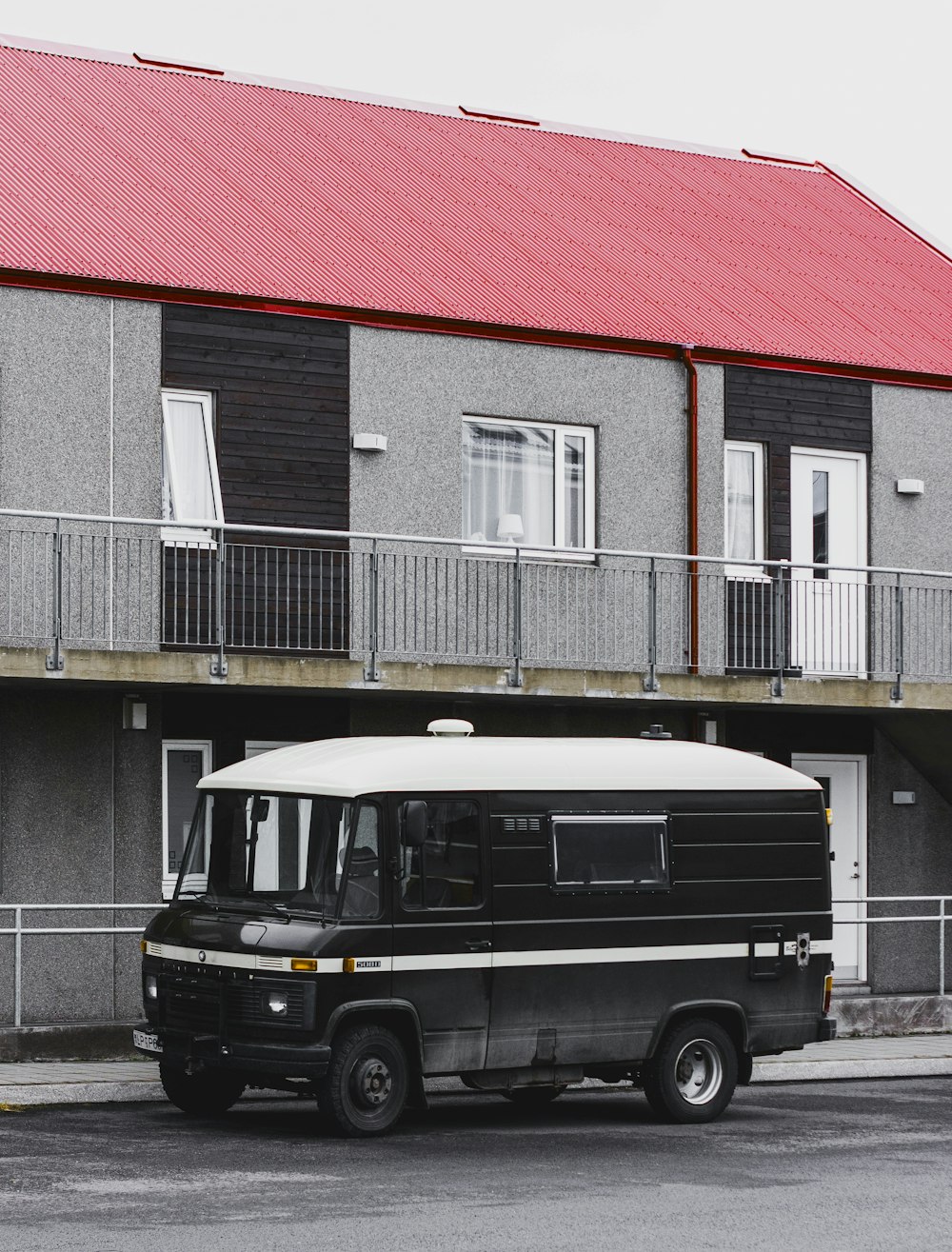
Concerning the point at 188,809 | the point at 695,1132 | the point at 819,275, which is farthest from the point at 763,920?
the point at 819,275

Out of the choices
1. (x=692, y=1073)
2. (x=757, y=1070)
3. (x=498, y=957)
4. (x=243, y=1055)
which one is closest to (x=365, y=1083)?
(x=243, y=1055)

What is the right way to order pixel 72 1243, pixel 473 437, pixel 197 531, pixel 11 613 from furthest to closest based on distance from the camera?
1. pixel 473 437
2. pixel 197 531
3. pixel 11 613
4. pixel 72 1243

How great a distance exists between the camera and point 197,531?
17.9 m

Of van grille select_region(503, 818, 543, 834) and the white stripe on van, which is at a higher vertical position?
van grille select_region(503, 818, 543, 834)

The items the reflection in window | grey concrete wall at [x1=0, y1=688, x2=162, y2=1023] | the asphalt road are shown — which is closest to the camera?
the asphalt road

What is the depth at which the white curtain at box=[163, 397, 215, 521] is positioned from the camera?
17984 mm

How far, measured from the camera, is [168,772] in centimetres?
1816

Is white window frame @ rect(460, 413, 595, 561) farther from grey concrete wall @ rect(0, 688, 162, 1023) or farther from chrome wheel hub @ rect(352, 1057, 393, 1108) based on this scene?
chrome wheel hub @ rect(352, 1057, 393, 1108)

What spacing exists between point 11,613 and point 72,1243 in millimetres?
8625

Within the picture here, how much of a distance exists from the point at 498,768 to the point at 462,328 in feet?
24.2

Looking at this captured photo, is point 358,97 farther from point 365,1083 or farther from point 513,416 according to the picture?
point 365,1083

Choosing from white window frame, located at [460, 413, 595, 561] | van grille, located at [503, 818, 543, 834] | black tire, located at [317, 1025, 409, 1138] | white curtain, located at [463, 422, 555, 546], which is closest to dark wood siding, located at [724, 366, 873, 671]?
white window frame, located at [460, 413, 595, 561]

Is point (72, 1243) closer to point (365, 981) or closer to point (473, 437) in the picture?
point (365, 981)

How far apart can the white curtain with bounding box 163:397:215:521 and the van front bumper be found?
21.0 feet
